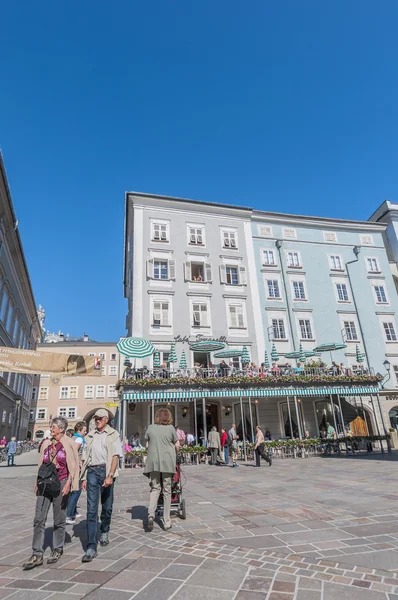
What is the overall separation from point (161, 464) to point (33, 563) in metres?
2.03

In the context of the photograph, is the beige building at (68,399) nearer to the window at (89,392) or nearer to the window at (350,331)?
the window at (89,392)

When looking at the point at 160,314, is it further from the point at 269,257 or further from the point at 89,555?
the point at 89,555

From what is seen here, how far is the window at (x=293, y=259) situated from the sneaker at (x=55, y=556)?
26467mm

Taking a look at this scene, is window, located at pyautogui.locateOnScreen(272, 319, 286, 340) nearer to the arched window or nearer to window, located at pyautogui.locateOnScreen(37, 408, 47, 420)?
the arched window

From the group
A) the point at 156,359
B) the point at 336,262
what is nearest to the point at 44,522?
the point at 156,359

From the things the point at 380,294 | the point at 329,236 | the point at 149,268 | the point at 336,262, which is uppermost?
the point at 329,236

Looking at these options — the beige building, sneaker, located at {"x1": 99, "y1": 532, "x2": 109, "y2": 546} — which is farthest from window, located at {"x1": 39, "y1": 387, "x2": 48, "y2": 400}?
sneaker, located at {"x1": 99, "y1": 532, "x2": 109, "y2": 546}

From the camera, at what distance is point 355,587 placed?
10.7ft

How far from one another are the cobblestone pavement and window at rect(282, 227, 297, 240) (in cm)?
2430

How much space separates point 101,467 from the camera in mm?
4641

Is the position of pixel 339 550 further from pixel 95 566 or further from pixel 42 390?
pixel 42 390

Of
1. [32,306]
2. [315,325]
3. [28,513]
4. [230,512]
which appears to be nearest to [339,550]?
[230,512]

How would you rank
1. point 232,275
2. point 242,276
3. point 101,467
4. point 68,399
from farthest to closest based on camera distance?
point 68,399 < point 232,275 < point 242,276 < point 101,467

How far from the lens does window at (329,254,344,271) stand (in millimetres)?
29312
